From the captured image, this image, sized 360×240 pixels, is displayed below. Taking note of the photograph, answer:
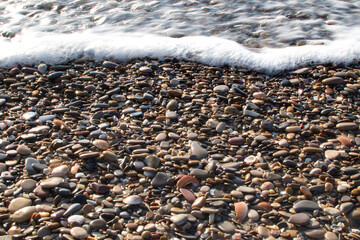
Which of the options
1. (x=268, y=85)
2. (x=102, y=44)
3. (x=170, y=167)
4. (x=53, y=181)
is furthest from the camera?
(x=102, y=44)

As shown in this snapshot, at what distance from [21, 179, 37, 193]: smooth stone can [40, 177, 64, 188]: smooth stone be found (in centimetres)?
7

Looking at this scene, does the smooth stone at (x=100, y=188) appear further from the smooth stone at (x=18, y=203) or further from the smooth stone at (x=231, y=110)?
the smooth stone at (x=231, y=110)

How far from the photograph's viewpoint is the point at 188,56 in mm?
3916

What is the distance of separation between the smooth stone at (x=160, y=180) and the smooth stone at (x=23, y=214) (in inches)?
29.2

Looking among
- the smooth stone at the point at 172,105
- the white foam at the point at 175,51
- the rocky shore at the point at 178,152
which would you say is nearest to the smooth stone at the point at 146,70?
the rocky shore at the point at 178,152

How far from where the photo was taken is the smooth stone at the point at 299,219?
2.02 meters

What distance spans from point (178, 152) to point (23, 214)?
1.09 m

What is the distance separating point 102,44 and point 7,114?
1.50 meters

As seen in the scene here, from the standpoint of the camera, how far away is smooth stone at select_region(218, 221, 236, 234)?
199 cm

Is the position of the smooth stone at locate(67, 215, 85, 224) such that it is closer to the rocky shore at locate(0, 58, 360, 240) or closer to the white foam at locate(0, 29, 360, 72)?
the rocky shore at locate(0, 58, 360, 240)

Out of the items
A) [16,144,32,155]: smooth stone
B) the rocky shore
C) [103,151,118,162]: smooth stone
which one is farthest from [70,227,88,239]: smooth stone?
[16,144,32,155]: smooth stone

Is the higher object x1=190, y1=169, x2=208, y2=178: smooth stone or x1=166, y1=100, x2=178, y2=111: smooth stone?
x1=166, y1=100, x2=178, y2=111: smooth stone

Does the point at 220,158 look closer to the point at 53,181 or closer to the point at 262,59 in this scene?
the point at 53,181

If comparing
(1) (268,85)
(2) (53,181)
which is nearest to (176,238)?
(2) (53,181)
